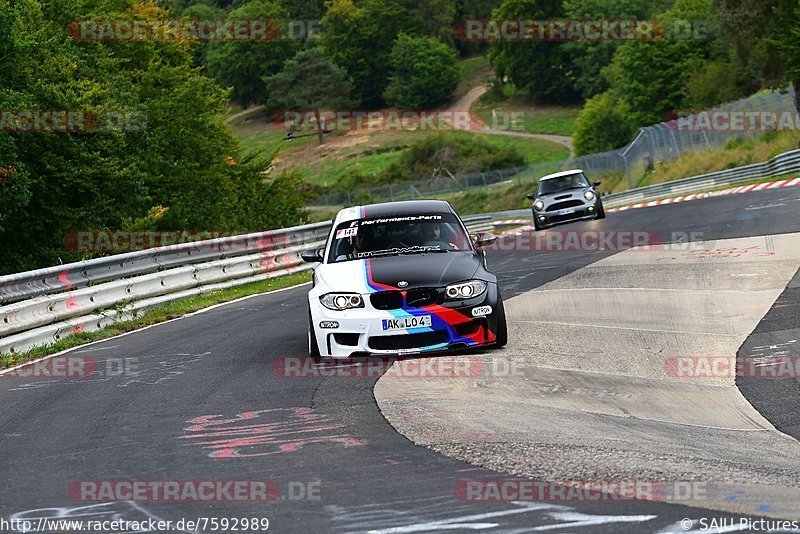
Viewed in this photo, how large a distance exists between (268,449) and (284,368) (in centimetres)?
355

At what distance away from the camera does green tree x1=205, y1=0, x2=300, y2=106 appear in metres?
150

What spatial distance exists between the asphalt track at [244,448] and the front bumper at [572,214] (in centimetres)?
1764

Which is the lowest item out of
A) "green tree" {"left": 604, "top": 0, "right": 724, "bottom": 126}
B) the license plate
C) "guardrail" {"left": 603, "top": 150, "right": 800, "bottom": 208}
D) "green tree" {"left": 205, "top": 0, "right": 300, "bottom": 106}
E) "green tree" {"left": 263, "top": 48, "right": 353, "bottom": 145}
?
"guardrail" {"left": 603, "top": 150, "right": 800, "bottom": 208}

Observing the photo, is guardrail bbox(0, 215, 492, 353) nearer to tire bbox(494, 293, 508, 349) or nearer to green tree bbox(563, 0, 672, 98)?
tire bbox(494, 293, 508, 349)

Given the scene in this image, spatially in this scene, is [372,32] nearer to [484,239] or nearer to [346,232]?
[346,232]

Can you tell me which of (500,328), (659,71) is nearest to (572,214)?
(500,328)

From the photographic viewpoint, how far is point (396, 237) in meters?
12.0

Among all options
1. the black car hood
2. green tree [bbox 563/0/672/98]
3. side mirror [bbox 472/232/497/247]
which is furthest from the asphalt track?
green tree [bbox 563/0/672/98]

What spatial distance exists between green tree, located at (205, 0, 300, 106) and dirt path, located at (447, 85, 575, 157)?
25.5m

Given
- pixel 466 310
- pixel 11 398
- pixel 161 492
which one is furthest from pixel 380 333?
pixel 161 492

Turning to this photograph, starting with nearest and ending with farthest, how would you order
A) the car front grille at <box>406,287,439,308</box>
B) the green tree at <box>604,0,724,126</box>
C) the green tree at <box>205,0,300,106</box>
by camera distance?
the car front grille at <box>406,287,439,308</box>
the green tree at <box>604,0,724,126</box>
the green tree at <box>205,0,300,106</box>

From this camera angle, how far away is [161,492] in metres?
6.22

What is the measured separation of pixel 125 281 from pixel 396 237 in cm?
622

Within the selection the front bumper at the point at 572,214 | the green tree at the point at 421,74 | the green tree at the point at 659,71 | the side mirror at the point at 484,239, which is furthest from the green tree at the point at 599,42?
the side mirror at the point at 484,239
